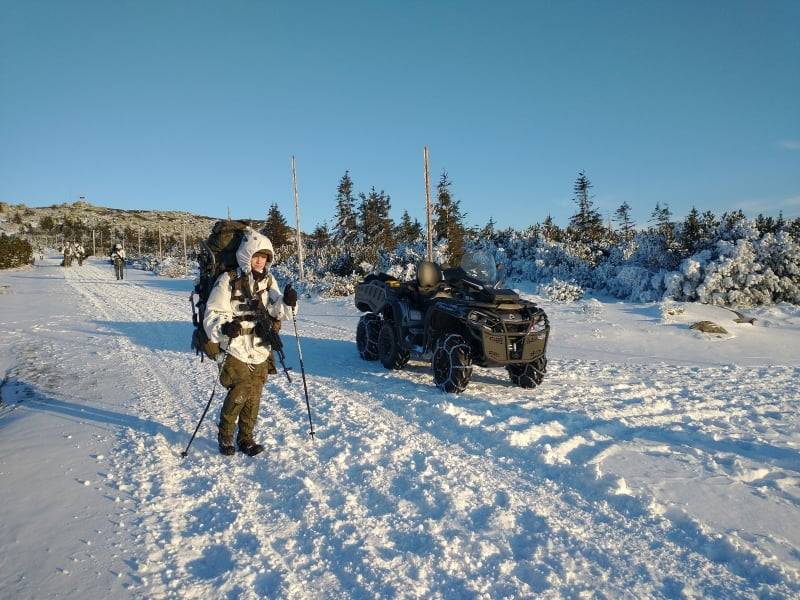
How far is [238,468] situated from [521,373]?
12.8ft

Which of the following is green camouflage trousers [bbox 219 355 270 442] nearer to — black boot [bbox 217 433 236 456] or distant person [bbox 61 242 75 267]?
black boot [bbox 217 433 236 456]

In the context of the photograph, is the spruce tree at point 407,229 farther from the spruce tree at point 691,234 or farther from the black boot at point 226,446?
the black boot at point 226,446

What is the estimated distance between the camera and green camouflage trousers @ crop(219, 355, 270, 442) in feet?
15.0

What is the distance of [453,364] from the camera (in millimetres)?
6277

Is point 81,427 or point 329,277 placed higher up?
point 329,277

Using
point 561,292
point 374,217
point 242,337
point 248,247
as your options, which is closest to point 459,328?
point 242,337

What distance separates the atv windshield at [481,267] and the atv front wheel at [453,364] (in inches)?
44.6

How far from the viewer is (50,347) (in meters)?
9.38

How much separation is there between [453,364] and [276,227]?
38.5 metres

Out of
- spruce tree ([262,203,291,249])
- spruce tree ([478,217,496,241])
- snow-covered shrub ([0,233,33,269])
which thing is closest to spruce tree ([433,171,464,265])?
spruce tree ([478,217,496,241])

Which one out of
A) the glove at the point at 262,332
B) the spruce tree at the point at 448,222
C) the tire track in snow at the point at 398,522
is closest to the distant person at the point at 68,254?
the spruce tree at the point at 448,222

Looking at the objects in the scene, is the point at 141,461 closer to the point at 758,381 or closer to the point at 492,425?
the point at 492,425

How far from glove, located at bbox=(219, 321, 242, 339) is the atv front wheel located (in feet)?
9.34

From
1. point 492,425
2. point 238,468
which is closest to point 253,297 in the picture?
point 238,468
